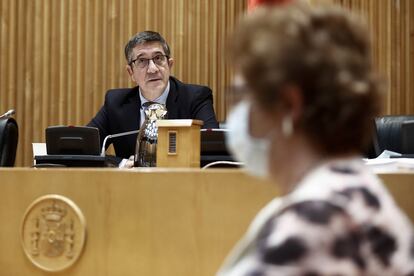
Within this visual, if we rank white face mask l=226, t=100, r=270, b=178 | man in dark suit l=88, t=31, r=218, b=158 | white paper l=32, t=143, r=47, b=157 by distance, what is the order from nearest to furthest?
1. white face mask l=226, t=100, r=270, b=178
2. white paper l=32, t=143, r=47, b=157
3. man in dark suit l=88, t=31, r=218, b=158

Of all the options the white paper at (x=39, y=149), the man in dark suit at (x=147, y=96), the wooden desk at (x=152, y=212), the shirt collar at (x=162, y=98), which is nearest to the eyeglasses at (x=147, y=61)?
the man in dark suit at (x=147, y=96)

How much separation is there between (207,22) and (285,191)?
3.94 m

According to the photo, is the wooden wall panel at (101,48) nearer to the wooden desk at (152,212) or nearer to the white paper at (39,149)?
the white paper at (39,149)

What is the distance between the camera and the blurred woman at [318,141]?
0.79m

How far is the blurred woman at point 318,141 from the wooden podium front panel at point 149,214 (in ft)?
2.90

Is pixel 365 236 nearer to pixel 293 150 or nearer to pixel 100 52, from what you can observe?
pixel 293 150

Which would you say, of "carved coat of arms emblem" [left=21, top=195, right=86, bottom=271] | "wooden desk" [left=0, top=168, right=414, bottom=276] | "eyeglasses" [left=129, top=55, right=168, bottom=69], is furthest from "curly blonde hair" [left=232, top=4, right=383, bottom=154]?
"eyeglasses" [left=129, top=55, right=168, bottom=69]

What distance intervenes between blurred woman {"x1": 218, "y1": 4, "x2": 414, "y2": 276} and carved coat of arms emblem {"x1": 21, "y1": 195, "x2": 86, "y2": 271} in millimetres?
1131

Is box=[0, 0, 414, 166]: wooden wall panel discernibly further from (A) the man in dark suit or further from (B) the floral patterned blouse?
(B) the floral patterned blouse

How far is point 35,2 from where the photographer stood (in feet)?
16.0

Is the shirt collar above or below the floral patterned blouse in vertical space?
above

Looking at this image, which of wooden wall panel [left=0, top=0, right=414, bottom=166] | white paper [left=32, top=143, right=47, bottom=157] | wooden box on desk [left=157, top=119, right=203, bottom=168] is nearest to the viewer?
wooden box on desk [left=157, top=119, right=203, bottom=168]

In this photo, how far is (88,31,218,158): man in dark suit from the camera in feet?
12.1

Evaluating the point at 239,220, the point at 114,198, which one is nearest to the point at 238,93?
the point at 239,220
